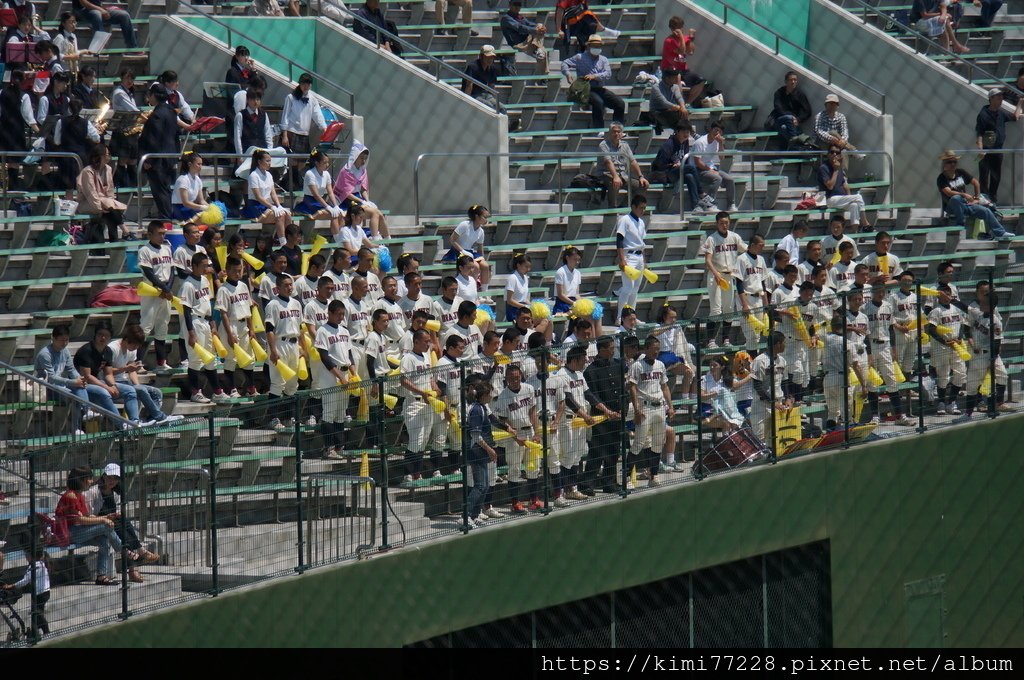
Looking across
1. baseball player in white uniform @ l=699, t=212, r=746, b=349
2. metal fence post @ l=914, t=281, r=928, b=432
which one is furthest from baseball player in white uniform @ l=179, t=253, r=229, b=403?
metal fence post @ l=914, t=281, r=928, b=432

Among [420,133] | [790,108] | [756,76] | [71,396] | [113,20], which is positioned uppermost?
[113,20]

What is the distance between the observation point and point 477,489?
41.4 feet

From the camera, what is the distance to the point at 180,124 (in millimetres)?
18250

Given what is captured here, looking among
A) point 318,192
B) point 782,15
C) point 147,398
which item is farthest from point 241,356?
point 782,15

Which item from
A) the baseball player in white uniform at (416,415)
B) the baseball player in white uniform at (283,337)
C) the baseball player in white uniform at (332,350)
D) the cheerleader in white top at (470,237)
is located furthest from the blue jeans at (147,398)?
the cheerleader in white top at (470,237)

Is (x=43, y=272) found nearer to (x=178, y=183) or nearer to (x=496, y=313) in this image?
(x=178, y=183)

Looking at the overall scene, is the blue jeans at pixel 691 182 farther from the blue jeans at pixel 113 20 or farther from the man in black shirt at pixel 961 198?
the blue jeans at pixel 113 20

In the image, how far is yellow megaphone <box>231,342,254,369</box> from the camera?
1455 centimetres

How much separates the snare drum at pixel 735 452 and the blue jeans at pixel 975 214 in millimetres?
7286

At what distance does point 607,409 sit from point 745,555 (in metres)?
1.99

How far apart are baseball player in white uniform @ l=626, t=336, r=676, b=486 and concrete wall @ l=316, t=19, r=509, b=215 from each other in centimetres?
628

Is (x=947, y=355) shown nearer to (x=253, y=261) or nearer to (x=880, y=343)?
(x=880, y=343)

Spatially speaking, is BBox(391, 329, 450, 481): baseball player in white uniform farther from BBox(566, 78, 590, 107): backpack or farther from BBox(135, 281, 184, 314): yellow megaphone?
BBox(566, 78, 590, 107): backpack

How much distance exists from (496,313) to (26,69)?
5334 mm
